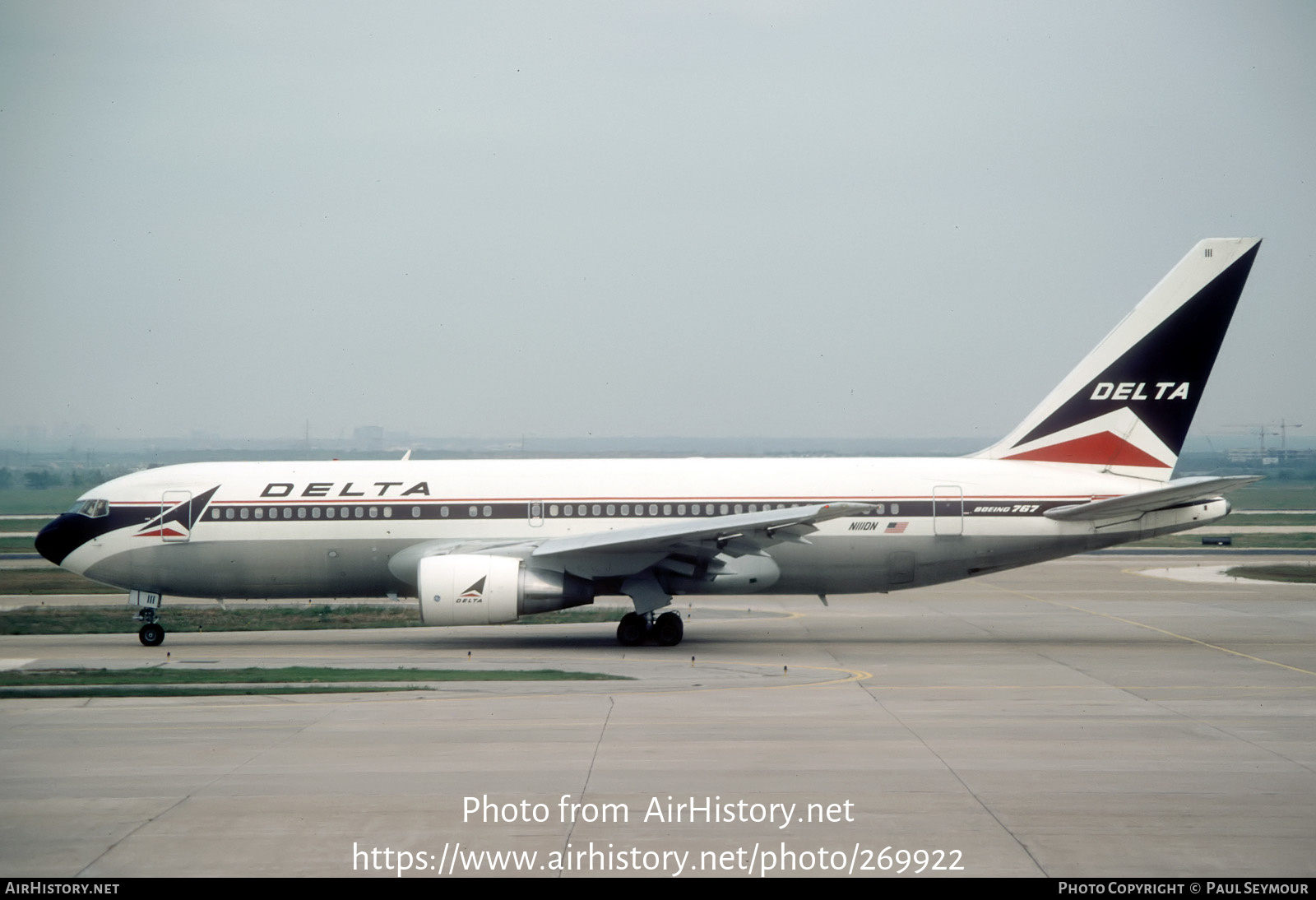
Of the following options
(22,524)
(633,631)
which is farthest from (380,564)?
(22,524)

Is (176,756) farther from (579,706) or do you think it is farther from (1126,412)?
(1126,412)

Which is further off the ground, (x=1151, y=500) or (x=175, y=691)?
(x=1151, y=500)

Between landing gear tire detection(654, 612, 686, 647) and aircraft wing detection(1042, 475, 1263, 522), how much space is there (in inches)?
344

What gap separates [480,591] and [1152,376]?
16164 millimetres

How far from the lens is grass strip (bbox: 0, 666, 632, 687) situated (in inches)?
848

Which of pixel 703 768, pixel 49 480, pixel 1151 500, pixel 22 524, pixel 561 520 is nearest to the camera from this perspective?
pixel 703 768

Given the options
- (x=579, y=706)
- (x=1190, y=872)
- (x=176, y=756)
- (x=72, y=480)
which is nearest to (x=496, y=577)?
(x=579, y=706)

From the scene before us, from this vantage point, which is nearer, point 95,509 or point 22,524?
point 95,509

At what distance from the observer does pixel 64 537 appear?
1134 inches

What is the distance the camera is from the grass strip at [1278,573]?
42.6m

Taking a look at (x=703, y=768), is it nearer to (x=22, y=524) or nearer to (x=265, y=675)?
(x=265, y=675)

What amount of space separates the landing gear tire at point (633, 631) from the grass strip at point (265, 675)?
14.0 ft
